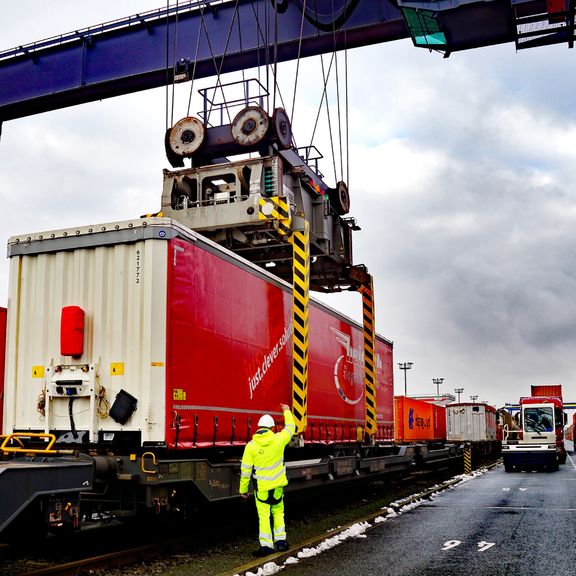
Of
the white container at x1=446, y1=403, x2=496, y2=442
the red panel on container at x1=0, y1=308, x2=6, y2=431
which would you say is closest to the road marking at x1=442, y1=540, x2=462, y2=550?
the red panel on container at x1=0, y1=308, x2=6, y2=431

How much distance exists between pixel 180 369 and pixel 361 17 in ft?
33.3

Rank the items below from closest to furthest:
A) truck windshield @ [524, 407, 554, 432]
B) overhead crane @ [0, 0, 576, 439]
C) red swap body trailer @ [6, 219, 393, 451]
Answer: red swap body trailer @ [6, 219, 393, 451] < overhead crane @ [0, 0, 576, 439] < truck windshield @ [524, 407, 554, 432]

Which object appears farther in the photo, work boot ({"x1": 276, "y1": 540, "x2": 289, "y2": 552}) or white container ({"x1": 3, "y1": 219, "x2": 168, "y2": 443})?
work boot ({"x1": 276, "y1": 540, "x2": 289, "y2": 552})

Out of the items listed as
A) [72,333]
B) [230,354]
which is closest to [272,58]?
[230,354]

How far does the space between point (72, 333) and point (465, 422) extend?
30743 mm

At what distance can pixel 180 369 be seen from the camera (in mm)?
8469

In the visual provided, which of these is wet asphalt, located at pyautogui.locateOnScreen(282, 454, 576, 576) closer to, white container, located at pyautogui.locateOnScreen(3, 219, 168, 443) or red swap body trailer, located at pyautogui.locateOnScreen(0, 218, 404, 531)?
red swap body trailer, located at pyautogui.locateOnScreen(0, 218, 404, 531)

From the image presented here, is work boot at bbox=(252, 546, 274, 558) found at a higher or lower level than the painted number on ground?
higher

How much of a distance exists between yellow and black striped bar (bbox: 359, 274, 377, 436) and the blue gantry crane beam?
5.29 m

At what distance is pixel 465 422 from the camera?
120 feet

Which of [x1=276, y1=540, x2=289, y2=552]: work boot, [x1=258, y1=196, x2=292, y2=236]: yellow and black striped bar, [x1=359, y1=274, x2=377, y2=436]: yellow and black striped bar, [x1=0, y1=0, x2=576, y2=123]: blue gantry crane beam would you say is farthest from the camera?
[x1=359, y1=274, x2=377, y2=436]: yellow and black striped bar

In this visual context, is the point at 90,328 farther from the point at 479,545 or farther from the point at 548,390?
the point at 548,390

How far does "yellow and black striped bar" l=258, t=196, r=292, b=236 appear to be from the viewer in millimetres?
11641

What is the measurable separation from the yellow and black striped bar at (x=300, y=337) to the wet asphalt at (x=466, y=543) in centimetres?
219
